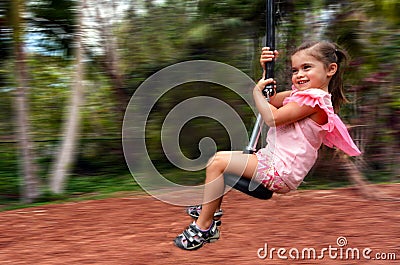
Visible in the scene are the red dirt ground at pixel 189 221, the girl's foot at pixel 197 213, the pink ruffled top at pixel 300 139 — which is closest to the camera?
the pink ruffled top at pixel 300 139

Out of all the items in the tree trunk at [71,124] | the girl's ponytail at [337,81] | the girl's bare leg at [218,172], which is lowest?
the tree trunk at [71,124]

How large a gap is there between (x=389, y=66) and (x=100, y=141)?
372 cm

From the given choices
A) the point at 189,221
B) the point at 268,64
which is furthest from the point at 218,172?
the point at 189,221

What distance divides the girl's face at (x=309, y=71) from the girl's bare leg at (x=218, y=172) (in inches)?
19.8

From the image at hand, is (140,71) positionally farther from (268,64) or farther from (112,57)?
(268,64)

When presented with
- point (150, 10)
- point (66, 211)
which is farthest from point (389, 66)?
point (66, 211)

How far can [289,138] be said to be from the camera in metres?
3.01

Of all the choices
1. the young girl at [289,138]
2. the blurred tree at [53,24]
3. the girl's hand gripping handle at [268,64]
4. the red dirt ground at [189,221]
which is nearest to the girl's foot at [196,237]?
the young girl at [289,138]

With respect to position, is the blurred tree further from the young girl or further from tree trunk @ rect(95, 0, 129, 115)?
the young girl

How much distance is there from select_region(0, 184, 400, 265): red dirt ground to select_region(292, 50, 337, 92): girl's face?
3.38 feet

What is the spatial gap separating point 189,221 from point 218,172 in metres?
1.36

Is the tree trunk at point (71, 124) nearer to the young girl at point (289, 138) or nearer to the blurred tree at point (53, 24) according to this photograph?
the blurred tree at point (53, 24)

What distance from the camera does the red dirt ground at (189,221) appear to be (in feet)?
11.1

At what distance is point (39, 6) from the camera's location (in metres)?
6.53
